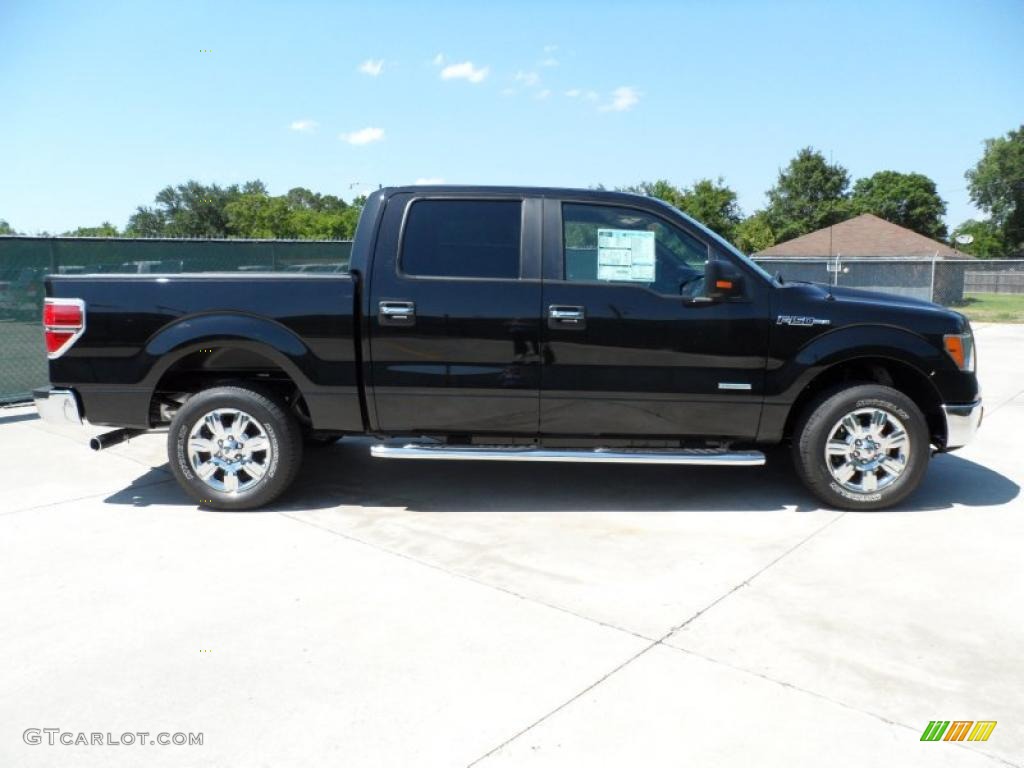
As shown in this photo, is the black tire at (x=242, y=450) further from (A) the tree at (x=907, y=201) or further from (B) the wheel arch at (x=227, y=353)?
(A) the tree at (x=907, y=201)

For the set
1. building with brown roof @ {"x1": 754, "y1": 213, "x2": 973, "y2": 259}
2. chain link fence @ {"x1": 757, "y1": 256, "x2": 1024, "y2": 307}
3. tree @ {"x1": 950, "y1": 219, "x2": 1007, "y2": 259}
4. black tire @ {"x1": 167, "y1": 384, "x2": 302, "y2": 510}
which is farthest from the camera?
tree @ {"x1": 950, "y1": 219, "x2": 1007, "y2": 259}

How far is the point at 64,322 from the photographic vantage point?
4.94m

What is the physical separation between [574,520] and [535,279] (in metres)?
1.53

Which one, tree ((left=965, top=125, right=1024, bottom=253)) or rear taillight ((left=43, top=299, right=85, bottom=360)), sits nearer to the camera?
rear taillight ((left=43, top=299, right=85, bottom=360))

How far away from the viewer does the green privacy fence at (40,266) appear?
877cm

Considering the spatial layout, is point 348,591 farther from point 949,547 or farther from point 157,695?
point 949,547

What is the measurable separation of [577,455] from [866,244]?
34.0 m

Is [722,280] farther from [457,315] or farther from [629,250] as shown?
[457,315]

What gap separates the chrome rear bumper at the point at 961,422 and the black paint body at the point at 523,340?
62mm

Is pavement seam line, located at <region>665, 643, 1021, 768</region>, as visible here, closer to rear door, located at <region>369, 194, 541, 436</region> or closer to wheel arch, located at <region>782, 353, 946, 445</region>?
rear door, located at <region>369, 194, 541, 436</region>

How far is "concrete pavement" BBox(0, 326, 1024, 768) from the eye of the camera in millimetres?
2756

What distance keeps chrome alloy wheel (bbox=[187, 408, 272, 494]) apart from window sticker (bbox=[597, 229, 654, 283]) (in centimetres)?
242

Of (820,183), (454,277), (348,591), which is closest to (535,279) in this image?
(454,277)

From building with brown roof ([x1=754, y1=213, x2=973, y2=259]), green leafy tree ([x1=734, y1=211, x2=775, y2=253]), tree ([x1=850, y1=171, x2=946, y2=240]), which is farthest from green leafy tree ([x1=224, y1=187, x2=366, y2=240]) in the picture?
tree ([x1=850, y1=171, x2=946, y2=240])
